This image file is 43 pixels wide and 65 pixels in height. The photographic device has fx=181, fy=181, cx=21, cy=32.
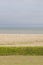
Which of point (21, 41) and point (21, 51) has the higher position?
point (21, 41)

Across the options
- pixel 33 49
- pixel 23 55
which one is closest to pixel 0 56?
pixel 23 55

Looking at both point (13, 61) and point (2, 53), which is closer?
point (13, 61)

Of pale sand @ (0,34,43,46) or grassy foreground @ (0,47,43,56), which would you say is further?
pale sand @ (0,34,43,46)

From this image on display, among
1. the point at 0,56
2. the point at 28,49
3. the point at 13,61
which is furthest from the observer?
the point at 28,49

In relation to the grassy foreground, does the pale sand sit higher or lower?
higher

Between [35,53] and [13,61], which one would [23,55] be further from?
[13,61]

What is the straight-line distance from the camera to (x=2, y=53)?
13602 millimetres

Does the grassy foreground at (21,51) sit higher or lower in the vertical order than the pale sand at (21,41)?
lower

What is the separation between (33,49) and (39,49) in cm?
46

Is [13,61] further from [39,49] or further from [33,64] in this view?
[39,49]

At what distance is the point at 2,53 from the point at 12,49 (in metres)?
0.81

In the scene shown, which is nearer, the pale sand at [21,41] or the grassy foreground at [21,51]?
the grassy foreground at [21,51]

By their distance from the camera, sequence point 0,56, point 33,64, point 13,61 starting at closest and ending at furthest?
point 33,64, point 13,61, point 0,56

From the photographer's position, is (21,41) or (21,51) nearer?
(21,51)
